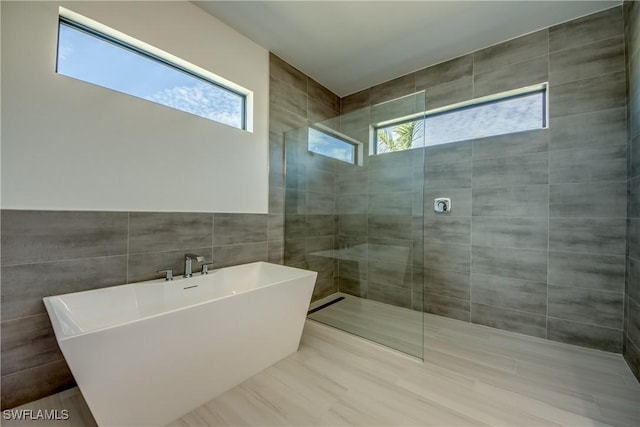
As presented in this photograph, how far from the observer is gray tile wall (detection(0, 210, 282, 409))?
138cm

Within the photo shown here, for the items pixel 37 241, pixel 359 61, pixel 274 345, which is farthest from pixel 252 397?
pixel 359 61

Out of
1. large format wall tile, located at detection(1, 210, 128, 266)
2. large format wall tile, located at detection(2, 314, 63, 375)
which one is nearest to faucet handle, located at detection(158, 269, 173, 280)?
large format wall tile, located at detection(1, 210, 128, 266)

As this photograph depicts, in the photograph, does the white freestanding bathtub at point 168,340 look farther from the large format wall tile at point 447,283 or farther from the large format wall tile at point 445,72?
the large format wall tile at point 445,72

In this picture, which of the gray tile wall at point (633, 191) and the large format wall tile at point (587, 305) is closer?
the gray tile wall at point (633, 191)

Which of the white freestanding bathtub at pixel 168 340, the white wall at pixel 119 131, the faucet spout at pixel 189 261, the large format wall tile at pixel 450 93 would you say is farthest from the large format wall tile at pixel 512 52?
the faucet spout at pixel 189 261

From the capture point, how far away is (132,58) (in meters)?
1.86

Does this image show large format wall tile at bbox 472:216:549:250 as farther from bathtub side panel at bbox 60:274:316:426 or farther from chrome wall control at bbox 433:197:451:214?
bathtub side panel at bbox 60:274:316:426

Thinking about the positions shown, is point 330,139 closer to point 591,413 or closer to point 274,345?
point 274,345

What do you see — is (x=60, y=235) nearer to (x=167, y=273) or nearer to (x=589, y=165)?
(x=167, y=273)

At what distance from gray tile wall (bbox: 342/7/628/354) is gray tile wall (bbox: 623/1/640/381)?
52 mm

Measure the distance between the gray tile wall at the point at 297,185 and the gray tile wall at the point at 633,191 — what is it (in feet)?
7.97

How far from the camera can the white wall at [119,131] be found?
1.40 m

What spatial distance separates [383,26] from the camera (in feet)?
7.50

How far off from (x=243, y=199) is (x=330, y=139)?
1268 millimetres
